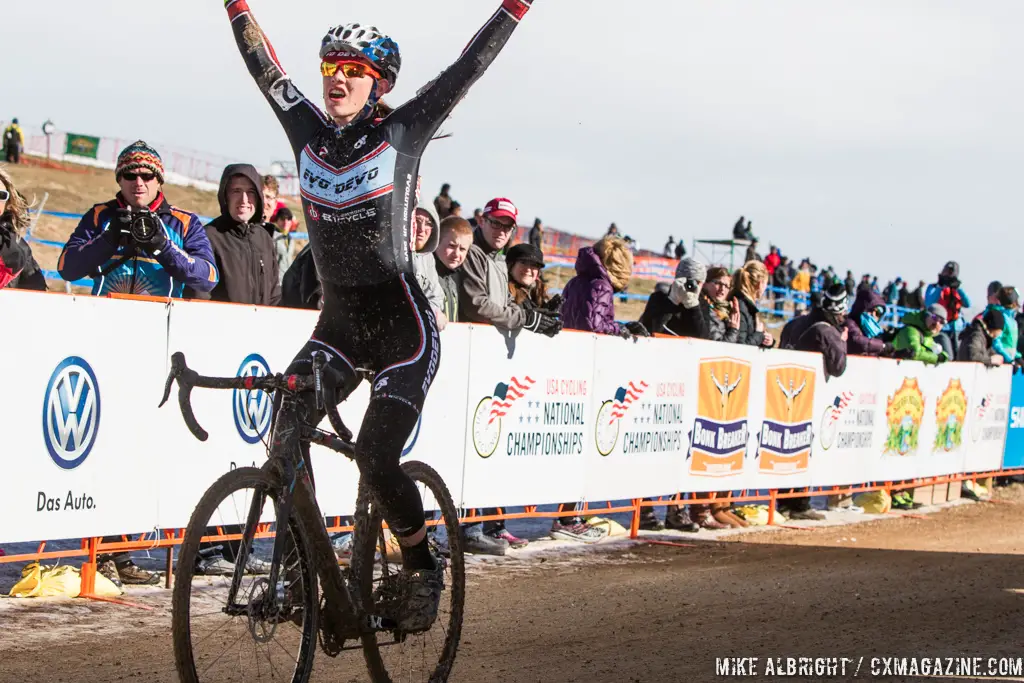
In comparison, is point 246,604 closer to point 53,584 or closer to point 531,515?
point 53,584

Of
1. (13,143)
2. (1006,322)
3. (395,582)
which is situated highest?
(13,143)

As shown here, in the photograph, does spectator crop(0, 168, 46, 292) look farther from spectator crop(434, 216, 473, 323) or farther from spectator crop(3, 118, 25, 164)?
spectator crop(3, 118, 25, 164)

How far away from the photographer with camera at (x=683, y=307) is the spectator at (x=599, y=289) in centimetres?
87

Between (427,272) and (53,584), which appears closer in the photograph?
(53,584)

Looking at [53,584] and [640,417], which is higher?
[640,417]

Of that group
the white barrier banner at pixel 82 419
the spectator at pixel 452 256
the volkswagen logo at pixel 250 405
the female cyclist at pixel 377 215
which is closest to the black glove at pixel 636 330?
the spectator at pixel 452 256

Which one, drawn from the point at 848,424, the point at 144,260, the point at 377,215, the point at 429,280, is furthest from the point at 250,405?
the point at 848,424

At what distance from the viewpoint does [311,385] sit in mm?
4457

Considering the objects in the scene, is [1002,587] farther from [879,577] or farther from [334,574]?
[334,574]

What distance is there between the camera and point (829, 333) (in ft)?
45.4

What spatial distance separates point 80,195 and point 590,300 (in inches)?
1922

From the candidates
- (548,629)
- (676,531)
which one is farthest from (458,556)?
(676,531)

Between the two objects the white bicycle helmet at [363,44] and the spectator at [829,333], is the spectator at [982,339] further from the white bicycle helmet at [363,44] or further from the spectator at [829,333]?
the white bicycle helmet at [363,44]

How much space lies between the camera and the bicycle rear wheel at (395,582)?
4.90 m
